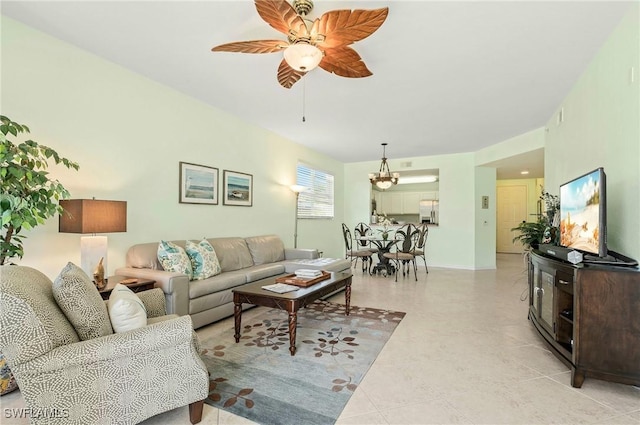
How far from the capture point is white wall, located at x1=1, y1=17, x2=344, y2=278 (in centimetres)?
256

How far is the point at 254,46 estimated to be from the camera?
2225 mm

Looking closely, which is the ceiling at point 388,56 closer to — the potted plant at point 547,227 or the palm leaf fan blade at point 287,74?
the palm leaf fan blade at point 287,74

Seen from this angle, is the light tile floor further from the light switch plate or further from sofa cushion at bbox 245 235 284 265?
the light switch plate

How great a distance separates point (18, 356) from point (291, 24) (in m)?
2.26

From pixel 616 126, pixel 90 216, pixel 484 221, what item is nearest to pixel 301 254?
pixel 90 216

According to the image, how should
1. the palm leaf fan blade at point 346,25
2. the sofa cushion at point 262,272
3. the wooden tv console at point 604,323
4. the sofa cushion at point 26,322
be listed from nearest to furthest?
the sofa cushion at point 26,322, the palm leaf fan blade at point 346,25, the wooden tv console at point 604,323, the sofa cushion at point 262,272

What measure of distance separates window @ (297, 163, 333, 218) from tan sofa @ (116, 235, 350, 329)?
6.39ft

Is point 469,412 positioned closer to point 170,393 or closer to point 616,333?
point 616,333

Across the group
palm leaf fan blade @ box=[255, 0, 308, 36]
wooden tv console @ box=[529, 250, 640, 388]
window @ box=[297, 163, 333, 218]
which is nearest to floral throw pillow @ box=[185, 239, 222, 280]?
palm leaf fan blade @ box=[255, 0, 308, 36]

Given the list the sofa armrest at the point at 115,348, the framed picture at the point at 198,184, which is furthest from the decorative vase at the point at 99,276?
the framed picture at the point at 198,184

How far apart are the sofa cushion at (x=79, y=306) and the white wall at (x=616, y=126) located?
3.40 meters

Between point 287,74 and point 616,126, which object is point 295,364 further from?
point 616,126

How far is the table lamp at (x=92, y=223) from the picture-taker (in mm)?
2420

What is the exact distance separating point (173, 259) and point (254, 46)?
2.18 metres
